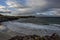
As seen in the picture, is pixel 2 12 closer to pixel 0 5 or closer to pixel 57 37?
pixel 0 5

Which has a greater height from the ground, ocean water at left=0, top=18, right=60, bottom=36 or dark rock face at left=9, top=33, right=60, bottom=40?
ocean water at left=0, top=18, right=60, bottom=36

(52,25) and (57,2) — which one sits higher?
(57,2)

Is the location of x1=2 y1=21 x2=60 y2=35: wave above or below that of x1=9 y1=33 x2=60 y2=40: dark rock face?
above

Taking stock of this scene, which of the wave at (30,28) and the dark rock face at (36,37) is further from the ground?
the wave at (30,28)

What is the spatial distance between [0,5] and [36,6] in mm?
423

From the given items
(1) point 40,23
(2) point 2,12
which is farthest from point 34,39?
(2) point 2,12

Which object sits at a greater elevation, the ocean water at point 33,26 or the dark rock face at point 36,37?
the ocean water at point 33,26

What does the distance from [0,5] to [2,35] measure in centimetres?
35

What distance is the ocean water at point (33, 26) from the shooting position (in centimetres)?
120

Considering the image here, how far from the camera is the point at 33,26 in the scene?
1242 millimetres

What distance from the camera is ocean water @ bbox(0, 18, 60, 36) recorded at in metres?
1.20

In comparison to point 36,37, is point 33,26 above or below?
above

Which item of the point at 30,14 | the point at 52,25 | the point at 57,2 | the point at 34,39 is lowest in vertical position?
the point at 34,39

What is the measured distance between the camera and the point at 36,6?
127 centimetres
